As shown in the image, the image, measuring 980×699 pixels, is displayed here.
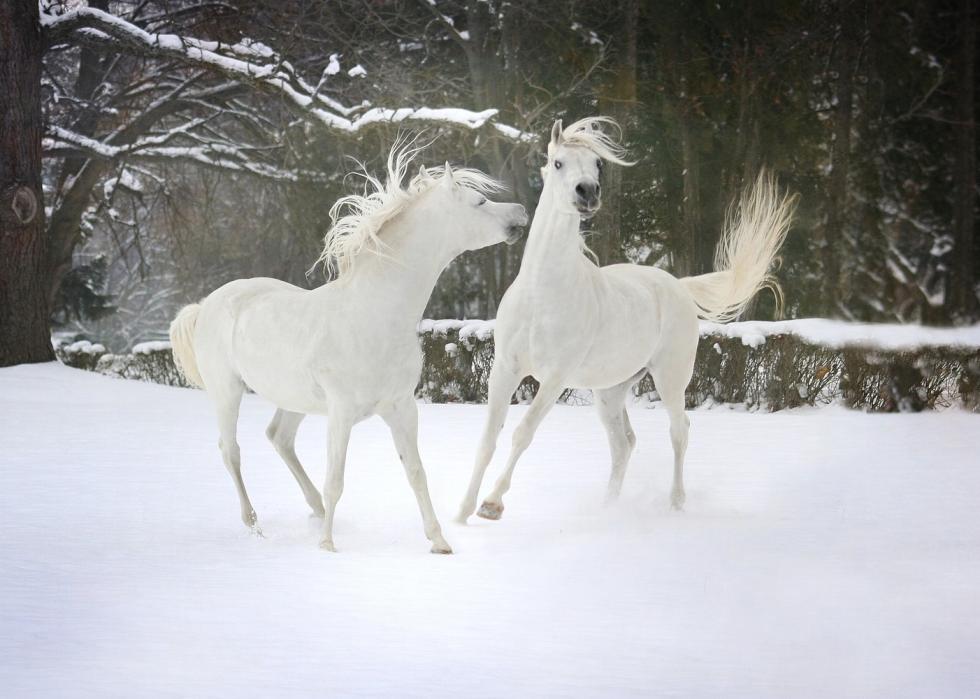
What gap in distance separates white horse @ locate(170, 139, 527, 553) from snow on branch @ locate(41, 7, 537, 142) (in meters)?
7.45

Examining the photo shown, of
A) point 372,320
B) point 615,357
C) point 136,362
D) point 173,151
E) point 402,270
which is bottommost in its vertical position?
point 136,362

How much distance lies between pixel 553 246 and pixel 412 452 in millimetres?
1550

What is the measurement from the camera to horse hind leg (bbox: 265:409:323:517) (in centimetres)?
526

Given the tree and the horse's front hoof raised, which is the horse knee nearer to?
the horse's front hoof raised

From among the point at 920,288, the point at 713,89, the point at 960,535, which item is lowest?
the point at 960,535

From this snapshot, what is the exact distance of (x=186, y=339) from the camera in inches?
220

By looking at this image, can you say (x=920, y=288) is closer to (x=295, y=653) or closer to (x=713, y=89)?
(x=713, y=89)

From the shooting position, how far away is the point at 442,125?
1206 centimetres

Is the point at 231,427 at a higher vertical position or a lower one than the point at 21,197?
lower

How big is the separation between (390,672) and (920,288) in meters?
15.7

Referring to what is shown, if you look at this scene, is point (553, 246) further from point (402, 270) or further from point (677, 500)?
point (677, 500)

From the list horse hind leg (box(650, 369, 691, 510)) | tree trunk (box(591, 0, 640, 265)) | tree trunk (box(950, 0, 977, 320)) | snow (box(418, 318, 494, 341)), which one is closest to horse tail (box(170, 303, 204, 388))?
horse hind leg (box(650, 369, 691, 510))

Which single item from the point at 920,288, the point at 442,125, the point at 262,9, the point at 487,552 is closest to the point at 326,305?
the point at 487,552

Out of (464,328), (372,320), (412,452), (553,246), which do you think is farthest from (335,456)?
(464,328)
